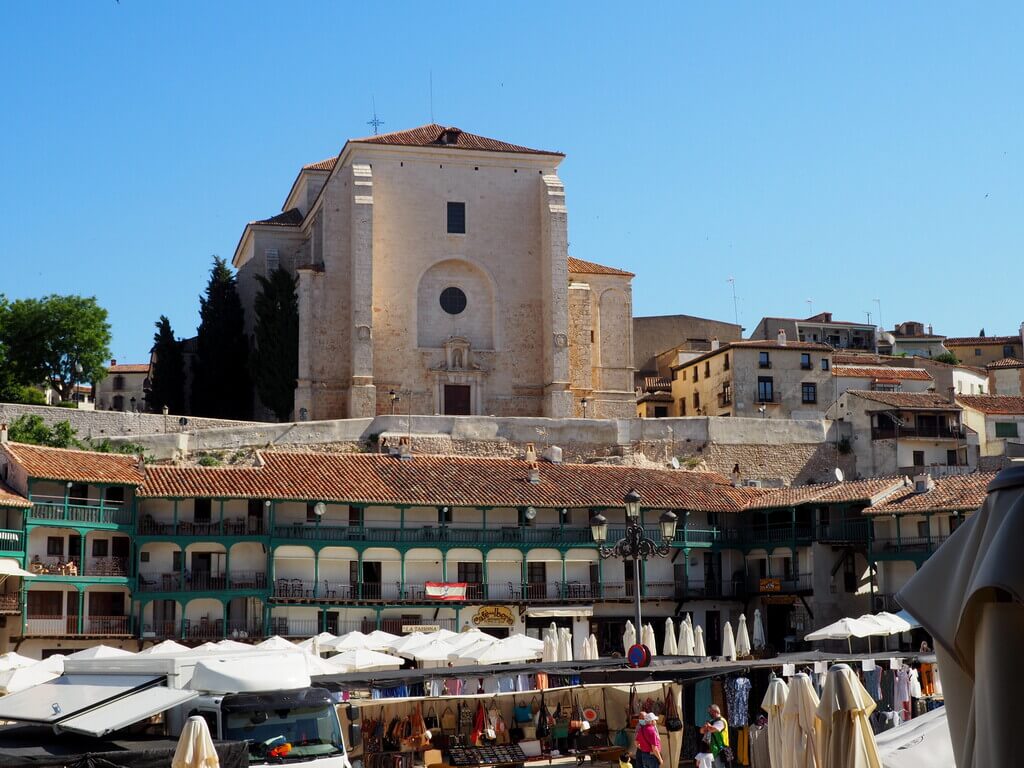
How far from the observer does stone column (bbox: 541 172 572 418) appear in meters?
62.0

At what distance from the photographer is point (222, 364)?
2616 inches

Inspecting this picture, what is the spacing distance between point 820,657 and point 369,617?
20039mm

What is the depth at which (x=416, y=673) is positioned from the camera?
22.9 m

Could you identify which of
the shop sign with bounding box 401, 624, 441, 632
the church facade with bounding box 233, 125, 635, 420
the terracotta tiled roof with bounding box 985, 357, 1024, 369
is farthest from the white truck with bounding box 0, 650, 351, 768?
the terracotta tiled roof with bounding box 985, 357, 1024, 369

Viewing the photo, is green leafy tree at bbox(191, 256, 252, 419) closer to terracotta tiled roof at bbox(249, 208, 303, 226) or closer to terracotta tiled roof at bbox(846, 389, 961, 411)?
Answer: terracotta tiled roof at bbox(249, 208, 303, 226)

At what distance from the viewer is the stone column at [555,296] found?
62.0 m

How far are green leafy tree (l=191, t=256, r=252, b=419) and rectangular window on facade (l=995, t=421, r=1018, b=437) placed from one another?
3419cm

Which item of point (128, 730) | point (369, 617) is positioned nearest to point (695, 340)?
point (369, 617)

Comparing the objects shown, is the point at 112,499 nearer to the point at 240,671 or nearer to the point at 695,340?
the point at 240,671

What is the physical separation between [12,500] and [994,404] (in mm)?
44676

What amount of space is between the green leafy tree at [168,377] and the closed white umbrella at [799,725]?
53.3 meters

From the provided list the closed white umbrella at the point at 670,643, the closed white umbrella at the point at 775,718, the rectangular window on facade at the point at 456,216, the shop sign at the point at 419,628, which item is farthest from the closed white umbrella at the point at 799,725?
the rectangular window on facade at the point at 456,216

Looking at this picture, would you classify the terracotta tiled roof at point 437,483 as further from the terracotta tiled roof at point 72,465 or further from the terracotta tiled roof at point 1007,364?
the terracotta tiled roof at point 1007,364

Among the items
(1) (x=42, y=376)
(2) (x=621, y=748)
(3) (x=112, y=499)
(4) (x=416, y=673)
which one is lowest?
(2) (x=621, y=748)
